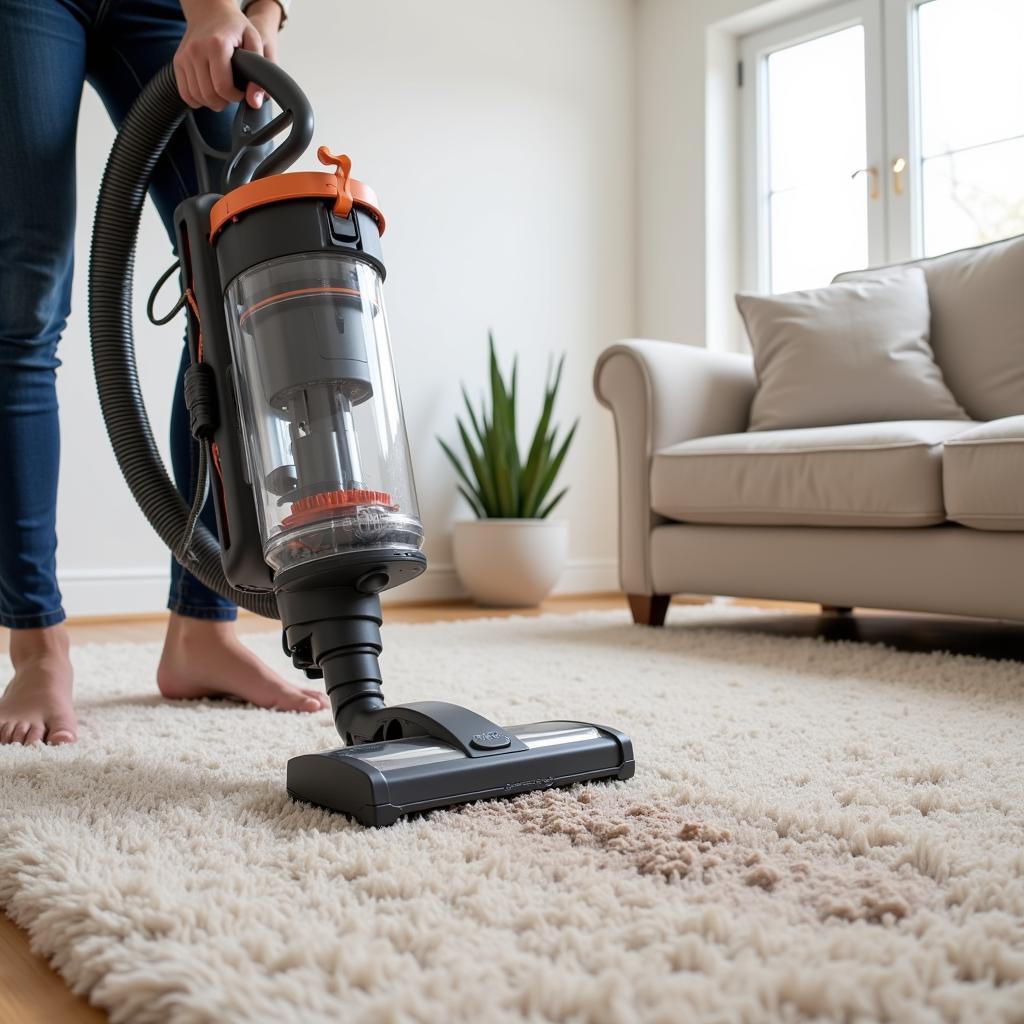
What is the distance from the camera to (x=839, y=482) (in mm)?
1849

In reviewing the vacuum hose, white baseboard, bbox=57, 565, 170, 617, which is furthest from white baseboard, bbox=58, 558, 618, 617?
the vacuum hose

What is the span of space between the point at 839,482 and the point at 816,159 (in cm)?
202

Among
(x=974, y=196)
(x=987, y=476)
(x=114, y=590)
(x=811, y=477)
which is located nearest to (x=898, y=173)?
(x=974, y=196)

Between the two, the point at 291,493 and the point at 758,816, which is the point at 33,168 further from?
the point at 758,816

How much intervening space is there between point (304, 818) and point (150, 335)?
224cm

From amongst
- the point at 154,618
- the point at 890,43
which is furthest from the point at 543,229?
the point at 154,618

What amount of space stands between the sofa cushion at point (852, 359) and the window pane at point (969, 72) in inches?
38.5

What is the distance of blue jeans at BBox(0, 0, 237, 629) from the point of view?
117 centimetres

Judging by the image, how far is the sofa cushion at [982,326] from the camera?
2.17 metres

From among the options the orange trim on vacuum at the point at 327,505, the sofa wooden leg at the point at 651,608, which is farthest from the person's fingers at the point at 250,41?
the sofa wooden leg at the point at 651,608

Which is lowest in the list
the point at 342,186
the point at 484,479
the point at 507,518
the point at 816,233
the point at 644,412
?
the point at 507,518

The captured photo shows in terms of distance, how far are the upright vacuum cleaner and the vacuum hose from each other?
0.19 m

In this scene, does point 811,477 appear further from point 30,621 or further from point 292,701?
point 30,621

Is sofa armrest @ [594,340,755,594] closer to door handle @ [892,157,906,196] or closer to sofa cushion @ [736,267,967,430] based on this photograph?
sofa cushion @ [736,267,967,430]
